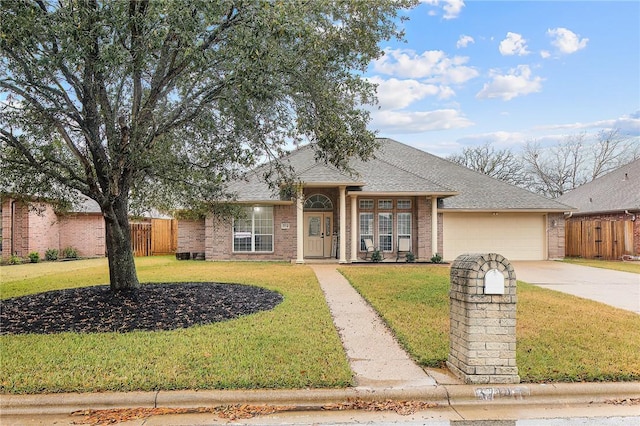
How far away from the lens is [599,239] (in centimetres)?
2145

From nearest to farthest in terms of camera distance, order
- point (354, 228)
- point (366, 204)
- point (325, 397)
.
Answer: point (325, 397), point (354, 228), point (366, 204)

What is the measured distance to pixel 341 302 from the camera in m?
9.10

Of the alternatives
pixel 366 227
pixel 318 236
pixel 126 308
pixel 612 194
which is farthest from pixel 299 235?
pixel 612 194

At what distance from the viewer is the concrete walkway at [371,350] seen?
4.61 m

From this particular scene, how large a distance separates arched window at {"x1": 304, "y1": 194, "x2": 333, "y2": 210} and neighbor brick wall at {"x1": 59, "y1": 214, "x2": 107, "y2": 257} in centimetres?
1075

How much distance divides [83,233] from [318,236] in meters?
12.1

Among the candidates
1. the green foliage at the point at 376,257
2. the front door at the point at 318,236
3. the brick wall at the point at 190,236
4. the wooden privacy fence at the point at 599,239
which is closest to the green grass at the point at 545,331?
the green foliage at the point at 376,257

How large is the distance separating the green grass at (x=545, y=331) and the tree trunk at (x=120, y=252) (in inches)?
196

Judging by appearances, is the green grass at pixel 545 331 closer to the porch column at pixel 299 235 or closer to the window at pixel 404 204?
the porch column at pixel 299 235

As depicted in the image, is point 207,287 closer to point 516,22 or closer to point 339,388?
point 339,388

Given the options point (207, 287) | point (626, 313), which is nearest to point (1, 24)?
point (207, 287)

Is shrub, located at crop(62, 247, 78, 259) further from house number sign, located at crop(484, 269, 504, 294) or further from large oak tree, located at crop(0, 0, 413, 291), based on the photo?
house number sign, located at crop(484, 269, 504, 294)

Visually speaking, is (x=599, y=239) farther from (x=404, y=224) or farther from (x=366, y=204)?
(x=366, y=204)

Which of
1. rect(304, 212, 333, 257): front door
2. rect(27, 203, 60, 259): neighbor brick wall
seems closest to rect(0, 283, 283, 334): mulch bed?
rect(304, 212, 333, 257): front door
